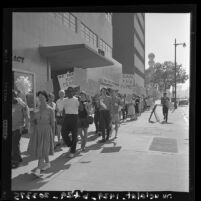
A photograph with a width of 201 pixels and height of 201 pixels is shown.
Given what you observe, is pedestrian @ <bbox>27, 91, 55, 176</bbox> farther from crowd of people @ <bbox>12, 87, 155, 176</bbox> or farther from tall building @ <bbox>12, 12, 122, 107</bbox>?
tall building @ <bbox>12, 12, 122, 107</bbox>

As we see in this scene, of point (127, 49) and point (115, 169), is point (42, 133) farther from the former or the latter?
point (127, 49)

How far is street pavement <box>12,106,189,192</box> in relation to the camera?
5066 mm

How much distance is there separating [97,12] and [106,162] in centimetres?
307

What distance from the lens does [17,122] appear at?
6.06 metres

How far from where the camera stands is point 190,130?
4691 mm

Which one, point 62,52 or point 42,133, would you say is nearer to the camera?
point 42,133

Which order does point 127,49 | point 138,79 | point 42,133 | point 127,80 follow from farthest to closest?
point 138,79 → point 127,80 → point 127,49 → point 42,133

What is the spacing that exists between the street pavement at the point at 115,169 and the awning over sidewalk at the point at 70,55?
3.38 m

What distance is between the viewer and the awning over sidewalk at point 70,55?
1070 cm

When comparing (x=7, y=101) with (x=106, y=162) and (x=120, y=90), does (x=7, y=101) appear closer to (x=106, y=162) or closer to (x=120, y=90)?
(x=106, y=162)

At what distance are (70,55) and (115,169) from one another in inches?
251

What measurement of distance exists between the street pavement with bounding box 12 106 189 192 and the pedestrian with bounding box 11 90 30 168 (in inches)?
9.7

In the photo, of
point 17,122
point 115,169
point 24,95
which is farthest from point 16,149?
point 115,169
